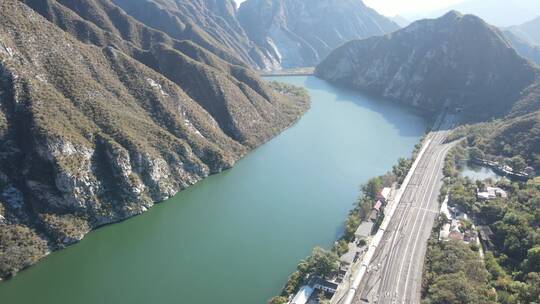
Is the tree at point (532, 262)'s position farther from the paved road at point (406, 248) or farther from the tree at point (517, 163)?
Answer: the tree at point (517, 163)

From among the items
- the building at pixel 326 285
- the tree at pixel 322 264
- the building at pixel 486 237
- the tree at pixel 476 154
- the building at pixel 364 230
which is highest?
the tree at pixel 476 154

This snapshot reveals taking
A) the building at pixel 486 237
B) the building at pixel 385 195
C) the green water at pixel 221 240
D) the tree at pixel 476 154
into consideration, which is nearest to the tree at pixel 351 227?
Result: the green water at pixel 221 240

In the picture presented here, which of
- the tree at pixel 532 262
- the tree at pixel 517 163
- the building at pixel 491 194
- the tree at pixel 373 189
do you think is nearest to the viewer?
the tree at pixel 532 262

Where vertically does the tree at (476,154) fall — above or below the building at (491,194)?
above

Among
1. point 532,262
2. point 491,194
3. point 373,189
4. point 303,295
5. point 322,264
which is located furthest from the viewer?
point 491,194

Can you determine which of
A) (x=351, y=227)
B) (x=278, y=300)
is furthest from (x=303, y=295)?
(x=351, y=227)

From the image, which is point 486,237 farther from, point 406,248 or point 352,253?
point 352,253

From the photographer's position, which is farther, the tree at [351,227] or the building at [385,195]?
the building at [385,195]

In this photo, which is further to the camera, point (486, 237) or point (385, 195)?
point (385, 195)
